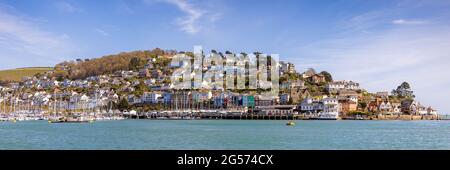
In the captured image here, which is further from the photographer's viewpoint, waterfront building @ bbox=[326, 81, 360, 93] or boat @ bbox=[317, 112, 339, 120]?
waterfront building @ bbox=[326, 81, 360, 93]

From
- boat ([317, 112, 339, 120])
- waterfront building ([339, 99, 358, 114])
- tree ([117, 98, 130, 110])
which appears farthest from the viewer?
tree ([117, 98, 130, 110])

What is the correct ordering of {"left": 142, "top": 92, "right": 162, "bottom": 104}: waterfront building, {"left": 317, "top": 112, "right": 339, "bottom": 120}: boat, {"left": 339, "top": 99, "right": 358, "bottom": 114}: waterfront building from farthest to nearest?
1. {"left": 142, "top": 92, "right": 162, "bottom": 104}: waterfront building
2. {"left": 339, "top": 99, "right": 358, "bottom": 114}: waterfront building
3. {"left": 317, "top": 112, "right": 339, "bottom": 120}: boat

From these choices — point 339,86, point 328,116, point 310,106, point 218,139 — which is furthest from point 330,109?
point 218,139

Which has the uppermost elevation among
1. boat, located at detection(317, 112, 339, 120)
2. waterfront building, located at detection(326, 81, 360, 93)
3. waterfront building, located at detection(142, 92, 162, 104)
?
waterfront building, located at detection(326, 81, 360, 93)

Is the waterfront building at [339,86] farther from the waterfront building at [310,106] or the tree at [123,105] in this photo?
the tree at [123,105]

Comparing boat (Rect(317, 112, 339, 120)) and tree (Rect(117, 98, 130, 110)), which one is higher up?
tree (Rect(117, 98, 130, 110))

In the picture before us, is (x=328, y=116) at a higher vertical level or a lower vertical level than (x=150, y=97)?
lower

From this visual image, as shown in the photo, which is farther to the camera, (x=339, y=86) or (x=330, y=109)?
(x=339, y=86)

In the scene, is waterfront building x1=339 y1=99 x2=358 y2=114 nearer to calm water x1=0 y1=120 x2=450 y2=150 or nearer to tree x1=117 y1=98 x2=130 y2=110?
tree x1=117 y1=98 x2=130 y2=110

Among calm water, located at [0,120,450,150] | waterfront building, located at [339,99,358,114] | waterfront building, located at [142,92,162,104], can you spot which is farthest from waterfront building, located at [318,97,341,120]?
calm water, located at [0,120,450,150]

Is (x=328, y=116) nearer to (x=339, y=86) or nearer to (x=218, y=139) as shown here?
(x=339, y=86)

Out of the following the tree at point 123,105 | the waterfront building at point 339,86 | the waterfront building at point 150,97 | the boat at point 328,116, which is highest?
the waterfront building at point 339,86

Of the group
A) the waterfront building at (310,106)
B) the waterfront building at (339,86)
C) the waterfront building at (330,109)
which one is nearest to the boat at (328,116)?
the waterfront building at (330,109)

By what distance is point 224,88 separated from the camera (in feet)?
229
